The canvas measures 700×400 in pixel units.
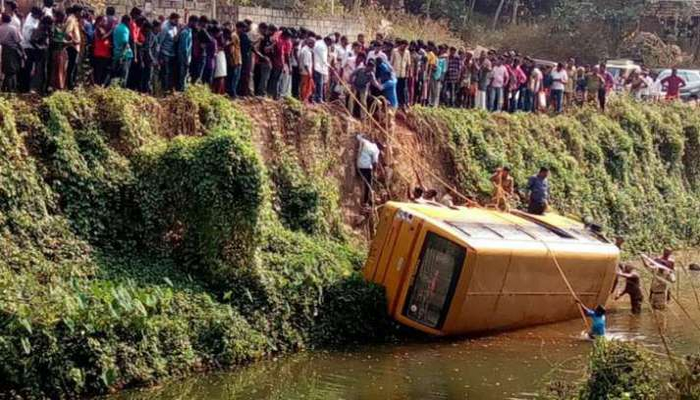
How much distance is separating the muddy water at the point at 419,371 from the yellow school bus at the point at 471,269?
1.44 ft

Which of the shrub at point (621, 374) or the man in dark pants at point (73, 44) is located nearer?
the shrub at point (621, 374)

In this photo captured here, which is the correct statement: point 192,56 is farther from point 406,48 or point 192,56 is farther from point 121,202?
point 406,48

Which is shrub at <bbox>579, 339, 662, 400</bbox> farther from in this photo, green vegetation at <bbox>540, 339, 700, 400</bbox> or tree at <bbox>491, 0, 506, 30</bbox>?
tree at <bbox>491, 0, 506, 30</bbox>

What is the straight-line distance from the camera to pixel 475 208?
21859mm

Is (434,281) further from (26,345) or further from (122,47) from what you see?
(26,345)

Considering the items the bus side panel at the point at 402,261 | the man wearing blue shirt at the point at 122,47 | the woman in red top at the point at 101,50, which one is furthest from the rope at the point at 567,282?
the woman in red top at the point at 101,50

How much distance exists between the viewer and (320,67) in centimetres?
2283

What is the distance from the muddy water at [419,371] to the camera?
52.2 feet

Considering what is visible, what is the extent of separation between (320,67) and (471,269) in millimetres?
6181

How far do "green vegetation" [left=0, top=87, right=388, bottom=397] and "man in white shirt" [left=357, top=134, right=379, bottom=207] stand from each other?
3108mm

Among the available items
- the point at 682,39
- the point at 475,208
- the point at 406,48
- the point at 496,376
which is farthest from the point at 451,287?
the point at 682,39

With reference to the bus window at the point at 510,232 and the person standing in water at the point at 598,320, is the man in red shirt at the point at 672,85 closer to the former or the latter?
the bus window at the point at 510,232

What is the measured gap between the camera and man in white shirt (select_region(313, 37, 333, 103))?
22766mm

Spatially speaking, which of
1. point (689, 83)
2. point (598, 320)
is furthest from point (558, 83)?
point (598, 320)
